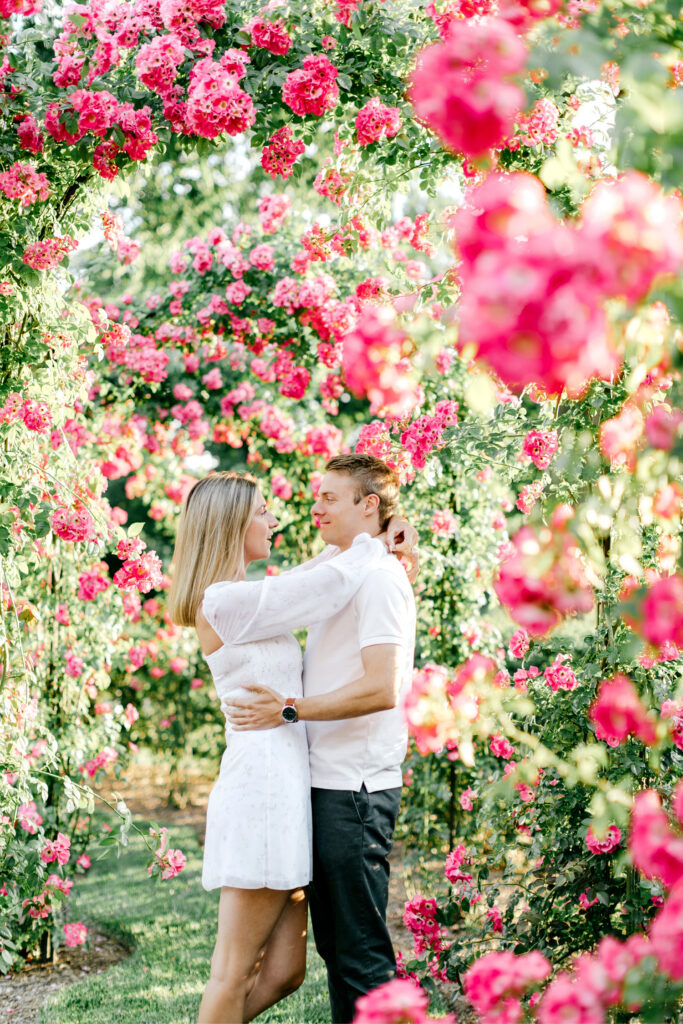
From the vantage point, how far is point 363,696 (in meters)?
1.93

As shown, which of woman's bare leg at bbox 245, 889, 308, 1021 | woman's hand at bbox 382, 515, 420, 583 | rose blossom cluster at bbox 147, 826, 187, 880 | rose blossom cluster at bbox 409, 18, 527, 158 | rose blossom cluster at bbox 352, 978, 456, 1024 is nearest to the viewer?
rose blossom cluster at bbox 409, 18, 527, 158

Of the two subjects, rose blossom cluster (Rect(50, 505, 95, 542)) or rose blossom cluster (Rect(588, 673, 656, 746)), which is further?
rose blossom cluster (Rect(50, 505, 95, 542))

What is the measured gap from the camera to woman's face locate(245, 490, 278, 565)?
2250 millimetres

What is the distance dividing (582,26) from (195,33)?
1548 millimetres

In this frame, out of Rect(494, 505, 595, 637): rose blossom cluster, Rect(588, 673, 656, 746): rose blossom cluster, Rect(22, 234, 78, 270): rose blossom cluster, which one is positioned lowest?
Rect(588, 673, 656, 746): rose blossom cluster

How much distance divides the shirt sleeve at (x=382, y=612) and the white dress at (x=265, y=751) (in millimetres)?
39

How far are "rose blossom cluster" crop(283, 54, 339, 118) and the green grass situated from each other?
2855mm

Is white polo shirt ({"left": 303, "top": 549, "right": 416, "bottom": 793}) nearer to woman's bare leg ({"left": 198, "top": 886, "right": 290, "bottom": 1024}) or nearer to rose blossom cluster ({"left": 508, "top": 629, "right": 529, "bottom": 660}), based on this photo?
woman's bare leg ({"left": 198, "top": 886, "right": 290, "bottom": 1024})

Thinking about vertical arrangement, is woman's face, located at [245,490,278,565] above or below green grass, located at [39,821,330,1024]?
above

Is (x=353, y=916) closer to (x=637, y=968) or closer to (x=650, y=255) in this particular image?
(x=637, y=968)

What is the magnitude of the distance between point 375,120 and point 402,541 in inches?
45.9

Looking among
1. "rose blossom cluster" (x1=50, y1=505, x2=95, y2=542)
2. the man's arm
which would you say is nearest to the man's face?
the man's arm

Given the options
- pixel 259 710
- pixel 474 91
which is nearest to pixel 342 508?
pixel 259 710

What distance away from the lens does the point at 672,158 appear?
3.46ft
